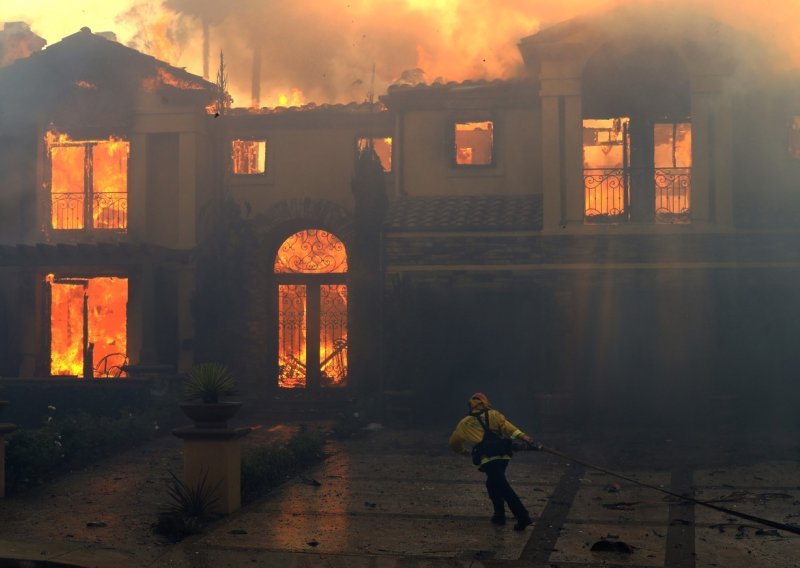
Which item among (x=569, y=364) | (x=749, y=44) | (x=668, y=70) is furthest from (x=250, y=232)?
(x=749, y=44)

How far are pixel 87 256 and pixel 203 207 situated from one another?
2791 mm

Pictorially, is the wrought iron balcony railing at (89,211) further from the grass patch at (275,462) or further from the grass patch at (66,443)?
the grass patch at (275,462)

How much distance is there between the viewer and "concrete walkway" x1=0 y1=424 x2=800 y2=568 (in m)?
9.76

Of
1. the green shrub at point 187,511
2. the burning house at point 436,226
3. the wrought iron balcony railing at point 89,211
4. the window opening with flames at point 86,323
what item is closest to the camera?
the green shrub at point 187,511

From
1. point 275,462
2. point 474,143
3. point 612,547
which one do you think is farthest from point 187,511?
point 474,143

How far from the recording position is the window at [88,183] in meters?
23.5

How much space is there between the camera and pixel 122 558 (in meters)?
9.84

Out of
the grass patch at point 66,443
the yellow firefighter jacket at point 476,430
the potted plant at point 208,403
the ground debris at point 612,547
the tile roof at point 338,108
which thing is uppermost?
the tile roof at point 338,108

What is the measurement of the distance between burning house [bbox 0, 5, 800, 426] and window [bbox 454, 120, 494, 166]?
0.04m

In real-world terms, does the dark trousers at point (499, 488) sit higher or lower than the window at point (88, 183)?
lower

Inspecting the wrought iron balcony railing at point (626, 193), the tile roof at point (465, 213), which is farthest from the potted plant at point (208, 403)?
the wrought iron balcony railing at point (626, 193)

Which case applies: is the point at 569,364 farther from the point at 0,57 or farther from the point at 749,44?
the point at 0,57

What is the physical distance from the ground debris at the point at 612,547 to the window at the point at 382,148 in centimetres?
1454

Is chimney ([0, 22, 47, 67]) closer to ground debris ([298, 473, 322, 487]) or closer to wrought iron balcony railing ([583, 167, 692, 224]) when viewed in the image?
wrought iron balcony railing ([583, 167, 692, 224])
